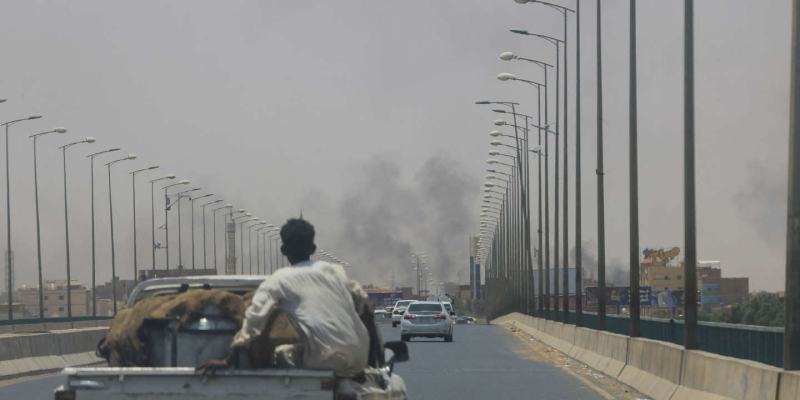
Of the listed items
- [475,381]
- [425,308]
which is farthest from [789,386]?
[425,308]

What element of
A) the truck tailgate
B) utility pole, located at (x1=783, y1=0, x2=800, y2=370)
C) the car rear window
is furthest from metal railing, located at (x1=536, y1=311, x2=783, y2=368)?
the car rear window

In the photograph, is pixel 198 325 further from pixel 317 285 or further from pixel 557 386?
pixel 557 386

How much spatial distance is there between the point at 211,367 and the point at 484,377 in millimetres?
23322

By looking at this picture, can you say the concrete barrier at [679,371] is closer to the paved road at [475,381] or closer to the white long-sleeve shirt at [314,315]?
the paved road at [475,381]

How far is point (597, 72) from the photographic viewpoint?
46219 mm

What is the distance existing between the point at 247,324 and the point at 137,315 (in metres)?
1.07

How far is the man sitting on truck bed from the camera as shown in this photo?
426 inches

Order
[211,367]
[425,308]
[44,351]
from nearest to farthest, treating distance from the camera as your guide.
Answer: [211,367] → [44,351] → [425,308]

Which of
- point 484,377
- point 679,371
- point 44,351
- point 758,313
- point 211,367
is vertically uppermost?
point 211,367

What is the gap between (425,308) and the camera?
211 ft

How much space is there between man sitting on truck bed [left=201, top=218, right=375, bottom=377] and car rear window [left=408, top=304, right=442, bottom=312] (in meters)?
52.6

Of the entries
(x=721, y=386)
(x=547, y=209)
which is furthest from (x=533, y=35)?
(x=721, y=386)

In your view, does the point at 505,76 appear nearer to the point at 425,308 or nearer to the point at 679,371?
the point at 425,308

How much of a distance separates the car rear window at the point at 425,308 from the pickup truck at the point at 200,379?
51998mm
